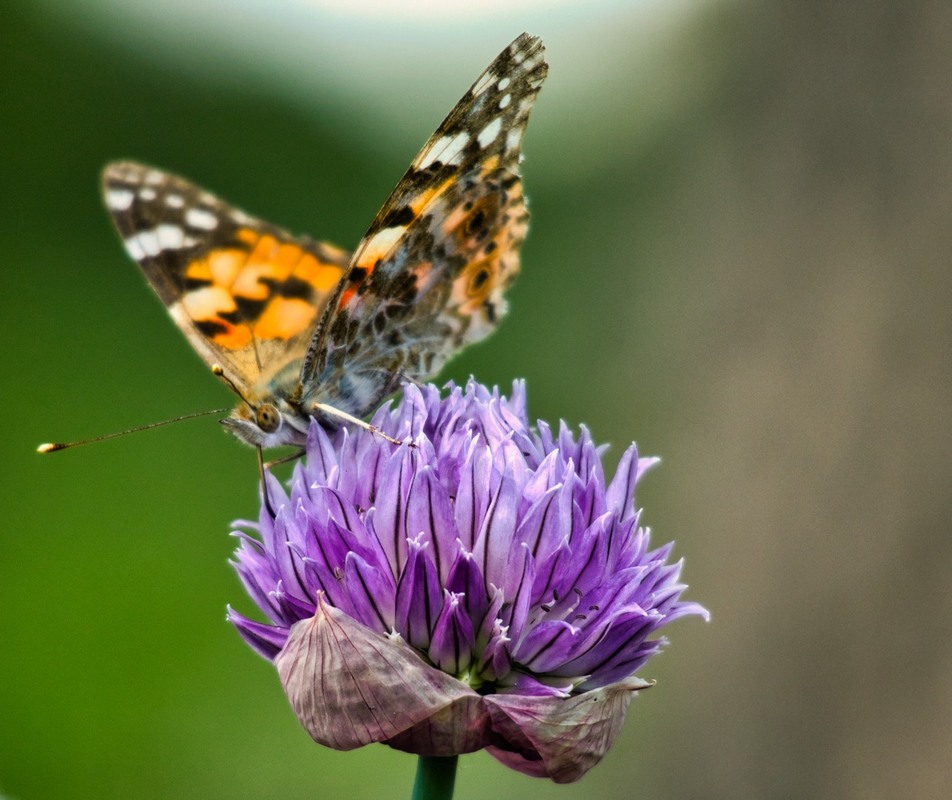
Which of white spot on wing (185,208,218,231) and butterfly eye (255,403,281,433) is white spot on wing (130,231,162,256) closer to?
white spot on wing (185,208,218,231)

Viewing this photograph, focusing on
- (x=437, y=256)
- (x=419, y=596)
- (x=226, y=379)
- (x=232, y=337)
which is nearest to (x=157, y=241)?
(x=232, y=337)

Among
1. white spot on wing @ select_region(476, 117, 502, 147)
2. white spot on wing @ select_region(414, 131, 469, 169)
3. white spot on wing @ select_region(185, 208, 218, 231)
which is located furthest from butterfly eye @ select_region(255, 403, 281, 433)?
white spot on wing @ select_region(185, 208, 218, 231)

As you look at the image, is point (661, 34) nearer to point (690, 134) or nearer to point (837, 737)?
point (690, 134)

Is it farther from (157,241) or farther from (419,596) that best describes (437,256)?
(419,596)

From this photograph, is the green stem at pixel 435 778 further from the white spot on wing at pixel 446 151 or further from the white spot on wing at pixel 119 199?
the white spot on wing at pixel 119 199

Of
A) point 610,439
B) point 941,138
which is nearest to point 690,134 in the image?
point 941,138

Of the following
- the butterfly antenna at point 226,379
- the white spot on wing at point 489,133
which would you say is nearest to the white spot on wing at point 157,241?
the butterfly antenna at point 226,379
